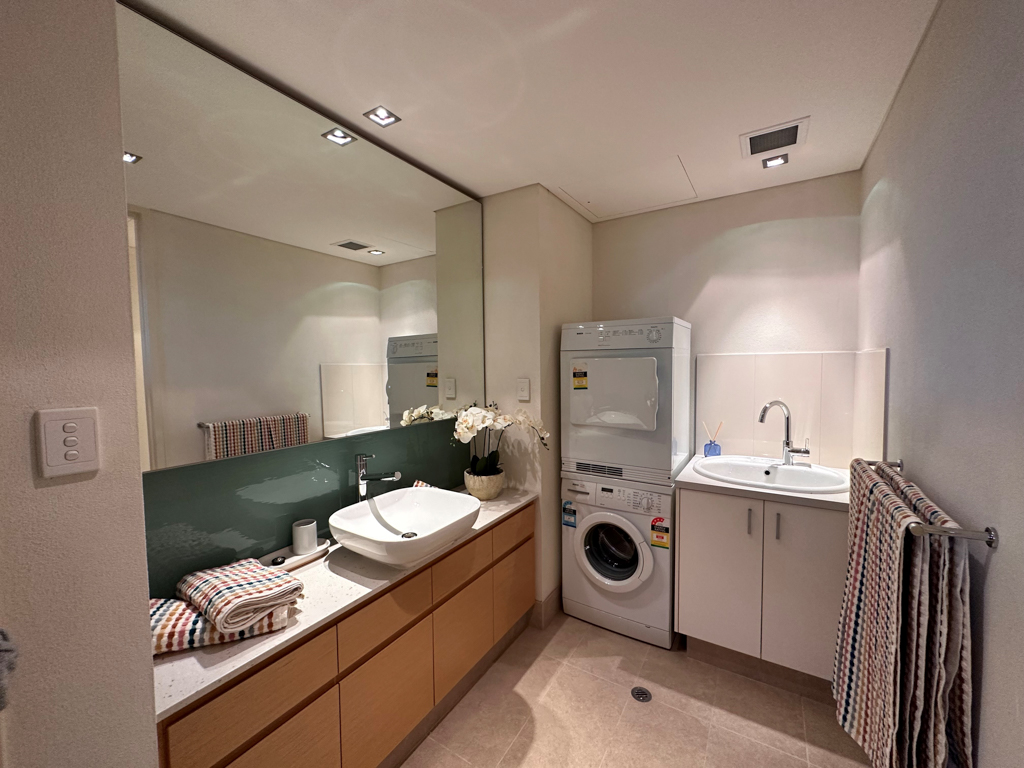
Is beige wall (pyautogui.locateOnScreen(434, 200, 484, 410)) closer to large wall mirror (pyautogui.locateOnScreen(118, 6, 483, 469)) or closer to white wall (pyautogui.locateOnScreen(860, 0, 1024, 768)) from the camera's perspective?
large wall mirror (pyautogui.locateOnScreen(118, 6, 483, 469))

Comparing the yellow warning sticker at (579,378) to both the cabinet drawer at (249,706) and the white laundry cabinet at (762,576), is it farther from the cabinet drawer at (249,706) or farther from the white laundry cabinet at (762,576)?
the cabinet drawer at (249,706)

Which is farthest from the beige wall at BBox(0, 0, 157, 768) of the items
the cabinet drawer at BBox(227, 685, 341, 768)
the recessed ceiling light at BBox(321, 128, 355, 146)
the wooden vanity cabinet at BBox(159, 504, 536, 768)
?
the recessed ceiling light at BBox(321, 128, 355, 146)

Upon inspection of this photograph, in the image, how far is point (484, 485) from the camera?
2312 millimetres

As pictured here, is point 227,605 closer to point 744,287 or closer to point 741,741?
point 741,741

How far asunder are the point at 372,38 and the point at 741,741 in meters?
2.85

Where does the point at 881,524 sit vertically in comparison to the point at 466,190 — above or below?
below

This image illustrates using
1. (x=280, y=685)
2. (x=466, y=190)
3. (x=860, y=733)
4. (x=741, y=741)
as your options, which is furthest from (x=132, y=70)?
(x=741, y=741)

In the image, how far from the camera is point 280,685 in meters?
1.18

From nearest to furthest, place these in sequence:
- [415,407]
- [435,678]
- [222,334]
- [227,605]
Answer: [227,605], [222,334], [435,678], [415,407]

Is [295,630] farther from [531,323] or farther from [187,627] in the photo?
[531,323]

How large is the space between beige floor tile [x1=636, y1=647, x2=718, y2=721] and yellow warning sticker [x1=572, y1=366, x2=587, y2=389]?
145 cm

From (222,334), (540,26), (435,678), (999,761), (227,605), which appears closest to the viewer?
(999,761)

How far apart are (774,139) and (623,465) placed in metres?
1.69

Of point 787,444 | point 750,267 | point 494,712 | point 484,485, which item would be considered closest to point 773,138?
point 750,267
